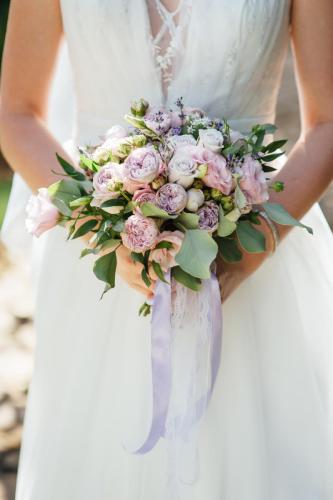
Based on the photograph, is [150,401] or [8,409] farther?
[8,409]

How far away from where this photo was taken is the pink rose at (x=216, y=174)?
72.5 inches

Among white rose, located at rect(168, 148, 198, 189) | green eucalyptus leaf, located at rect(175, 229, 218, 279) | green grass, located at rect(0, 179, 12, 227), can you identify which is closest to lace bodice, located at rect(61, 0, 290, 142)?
white rose, located at rect(168, 148, 198, 189)

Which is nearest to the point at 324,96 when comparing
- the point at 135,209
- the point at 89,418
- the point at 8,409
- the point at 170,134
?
the point at 170,134

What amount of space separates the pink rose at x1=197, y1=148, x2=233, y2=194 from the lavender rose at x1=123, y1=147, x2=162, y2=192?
10 centimetres

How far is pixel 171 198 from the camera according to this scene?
5.97 ft

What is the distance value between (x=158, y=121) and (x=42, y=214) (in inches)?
14.0

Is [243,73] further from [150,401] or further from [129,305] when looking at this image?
[150,401]

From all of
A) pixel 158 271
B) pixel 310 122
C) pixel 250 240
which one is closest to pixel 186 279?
pixel 158 271

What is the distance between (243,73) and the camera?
229 centimetres

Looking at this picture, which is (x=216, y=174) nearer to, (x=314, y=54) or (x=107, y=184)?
(x=107, y=184)

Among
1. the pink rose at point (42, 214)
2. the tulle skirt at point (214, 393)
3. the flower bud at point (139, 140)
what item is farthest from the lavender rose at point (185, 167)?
the tulle skirt at point (214, 393)

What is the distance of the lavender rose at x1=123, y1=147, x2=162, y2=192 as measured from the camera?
1818 millimetres

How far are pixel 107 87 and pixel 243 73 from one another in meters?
0.39

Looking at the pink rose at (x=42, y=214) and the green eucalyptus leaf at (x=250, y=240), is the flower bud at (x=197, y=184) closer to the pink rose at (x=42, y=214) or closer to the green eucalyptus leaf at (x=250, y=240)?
the green eucalyptus leaf at (x=250, y=240)
